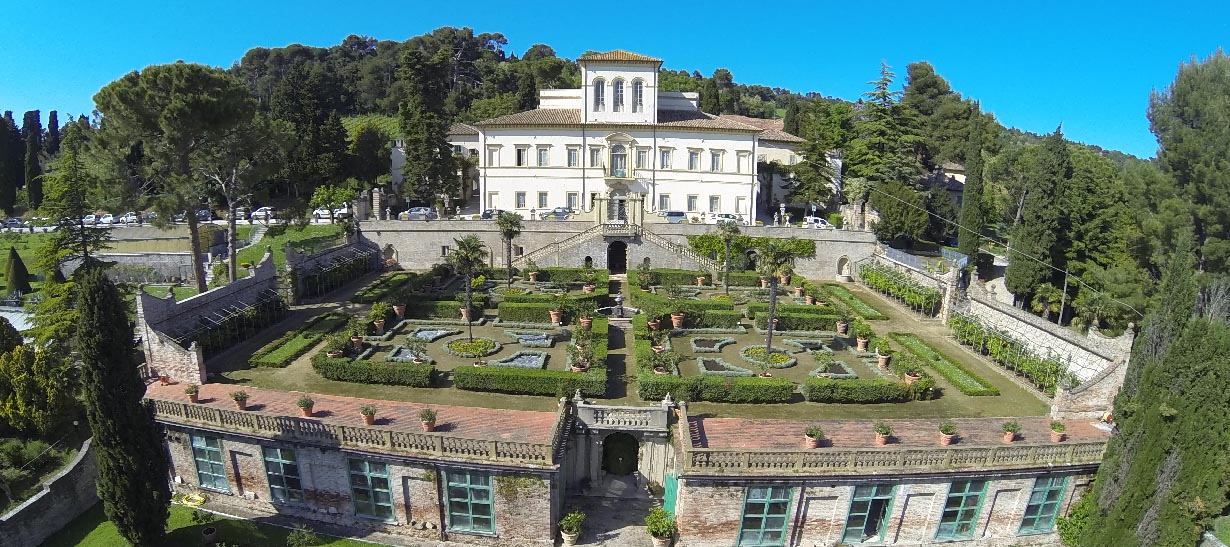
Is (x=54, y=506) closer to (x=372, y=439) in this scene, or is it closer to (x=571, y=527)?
(x=372, y=439)

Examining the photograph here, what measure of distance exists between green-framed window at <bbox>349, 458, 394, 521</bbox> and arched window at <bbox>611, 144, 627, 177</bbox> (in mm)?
39215

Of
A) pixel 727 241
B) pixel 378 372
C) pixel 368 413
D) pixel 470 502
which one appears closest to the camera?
pixel 470 502

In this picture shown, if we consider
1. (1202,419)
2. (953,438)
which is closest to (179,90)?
(953,438)

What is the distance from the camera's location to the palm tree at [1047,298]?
129 ft

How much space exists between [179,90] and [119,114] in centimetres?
297

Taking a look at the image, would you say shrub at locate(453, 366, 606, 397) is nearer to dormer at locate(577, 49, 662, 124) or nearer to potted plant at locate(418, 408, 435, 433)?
potted plant at locate(418, 408, 435, 433)

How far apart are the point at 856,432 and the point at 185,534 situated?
1932cm

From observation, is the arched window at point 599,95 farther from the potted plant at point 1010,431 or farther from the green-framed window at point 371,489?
the potted plant at point 1010,431

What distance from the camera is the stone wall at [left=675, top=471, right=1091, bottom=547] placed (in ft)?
50.3

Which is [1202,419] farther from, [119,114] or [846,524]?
[119,114]

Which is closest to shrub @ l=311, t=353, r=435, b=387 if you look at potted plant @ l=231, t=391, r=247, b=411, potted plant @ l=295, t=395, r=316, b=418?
potted plant @ l=295, t=395, r=316, b=418

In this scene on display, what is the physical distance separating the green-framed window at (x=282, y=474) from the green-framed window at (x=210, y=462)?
5.13 ft

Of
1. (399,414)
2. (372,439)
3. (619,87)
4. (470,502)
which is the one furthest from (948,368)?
(619,87)

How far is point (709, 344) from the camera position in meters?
28.1
